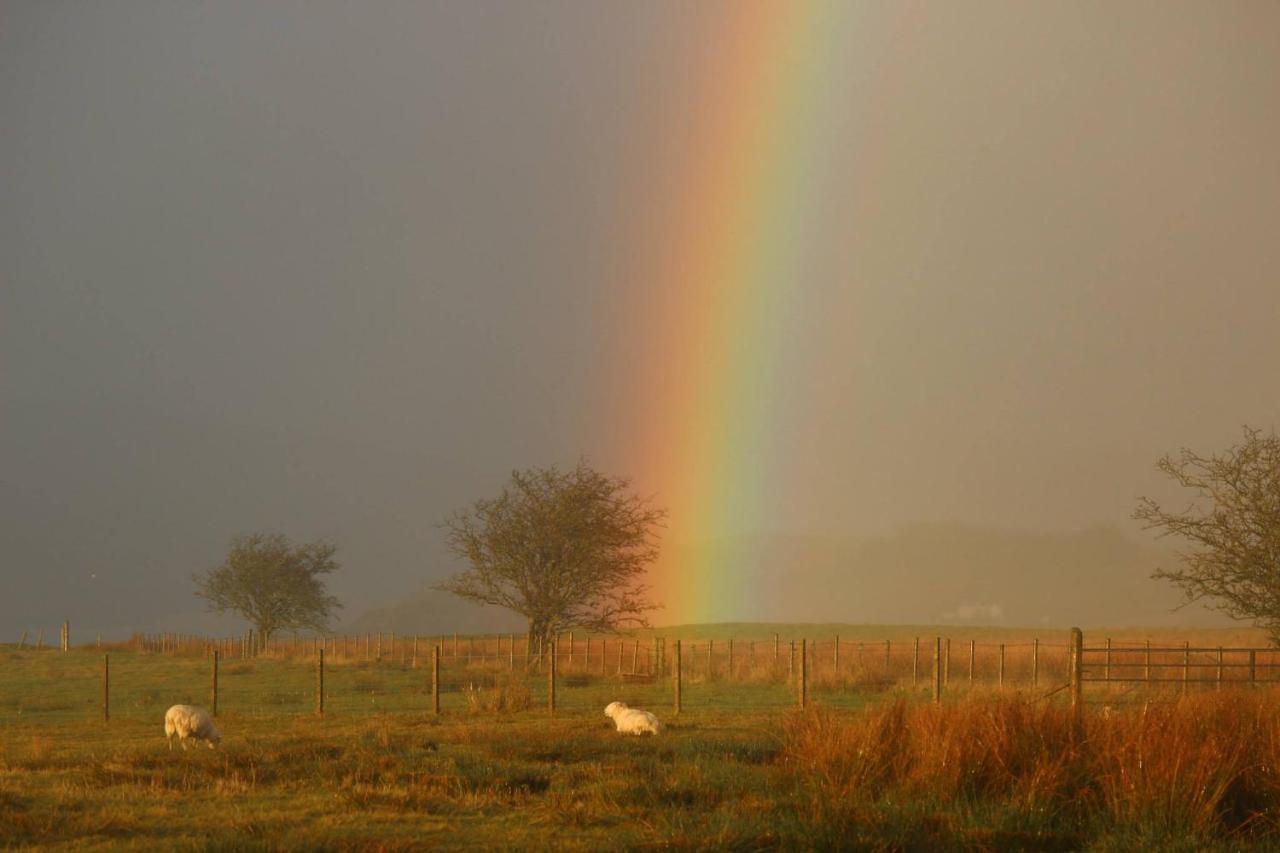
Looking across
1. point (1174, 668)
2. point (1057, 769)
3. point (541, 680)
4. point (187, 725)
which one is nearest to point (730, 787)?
point (1057, 769)

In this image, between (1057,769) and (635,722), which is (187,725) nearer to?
(635,722)

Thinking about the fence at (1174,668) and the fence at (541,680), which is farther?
the fence at (541,680)

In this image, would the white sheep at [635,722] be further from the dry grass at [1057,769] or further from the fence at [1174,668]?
the fence at [1174,668]

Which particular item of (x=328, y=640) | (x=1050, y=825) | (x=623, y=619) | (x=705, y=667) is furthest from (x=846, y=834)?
(x=328, y=640)

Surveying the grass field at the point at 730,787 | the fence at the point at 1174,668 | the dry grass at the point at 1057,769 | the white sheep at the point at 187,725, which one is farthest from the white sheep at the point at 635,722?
the fence at the point at 1174,668

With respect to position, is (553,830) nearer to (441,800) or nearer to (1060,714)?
(441,800)

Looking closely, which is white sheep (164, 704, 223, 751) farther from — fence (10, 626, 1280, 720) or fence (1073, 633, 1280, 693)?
fence (1073, 633, 1280, 693)

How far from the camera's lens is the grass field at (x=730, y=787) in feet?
38.4

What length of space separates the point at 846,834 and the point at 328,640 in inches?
2577

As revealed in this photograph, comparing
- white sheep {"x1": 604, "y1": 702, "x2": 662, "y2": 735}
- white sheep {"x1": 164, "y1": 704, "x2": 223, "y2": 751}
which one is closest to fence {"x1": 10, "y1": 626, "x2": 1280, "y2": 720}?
white sheep {"x1": 604, "y1": 702, "x2": 662, "y2": 735}

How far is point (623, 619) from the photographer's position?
51.7m

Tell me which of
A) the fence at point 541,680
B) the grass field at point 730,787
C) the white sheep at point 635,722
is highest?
the grass field at point 730,787

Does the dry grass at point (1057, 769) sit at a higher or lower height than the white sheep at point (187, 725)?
higher

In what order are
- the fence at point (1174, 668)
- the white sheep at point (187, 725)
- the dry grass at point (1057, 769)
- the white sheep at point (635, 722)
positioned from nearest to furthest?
the dry grass at point (1057, 769)
the white sheep at point (187, 725)
the white sheep at point (635, 722)
the fence at point (1174, 668)
